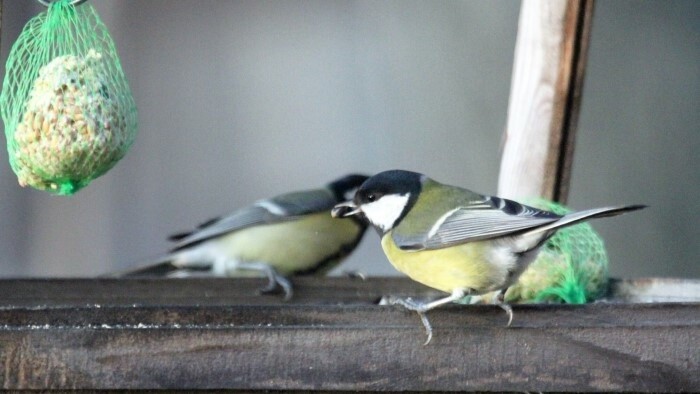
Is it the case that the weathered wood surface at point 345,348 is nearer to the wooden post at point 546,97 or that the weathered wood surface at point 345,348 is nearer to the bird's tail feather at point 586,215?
the bird's tail feather at point 586,215

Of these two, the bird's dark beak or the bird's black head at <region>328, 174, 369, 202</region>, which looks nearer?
the bird's dark beak

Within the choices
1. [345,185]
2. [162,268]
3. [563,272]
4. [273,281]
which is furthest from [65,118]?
[345,185]

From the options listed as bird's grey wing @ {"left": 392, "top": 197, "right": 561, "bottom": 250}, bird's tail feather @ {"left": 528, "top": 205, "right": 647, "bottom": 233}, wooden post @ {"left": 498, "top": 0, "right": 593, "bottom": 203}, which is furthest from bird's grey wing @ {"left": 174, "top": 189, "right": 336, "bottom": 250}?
bird's tail feather @ {"left": 528, "top": 205, "right": 647, "bottom": 233}

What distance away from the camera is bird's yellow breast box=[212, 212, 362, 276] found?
11.7 feet

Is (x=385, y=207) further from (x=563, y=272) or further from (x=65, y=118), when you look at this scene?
(x=65, y=118)

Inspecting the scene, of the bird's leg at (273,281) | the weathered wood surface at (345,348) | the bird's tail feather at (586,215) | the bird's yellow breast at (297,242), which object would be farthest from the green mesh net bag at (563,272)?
the bird's yellow breast at (297,242)

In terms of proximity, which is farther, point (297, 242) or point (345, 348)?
point (297, 242)

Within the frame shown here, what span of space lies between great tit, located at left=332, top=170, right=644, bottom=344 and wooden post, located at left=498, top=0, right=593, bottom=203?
2.03ft

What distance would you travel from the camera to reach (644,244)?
4.52m

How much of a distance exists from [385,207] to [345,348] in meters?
0.64

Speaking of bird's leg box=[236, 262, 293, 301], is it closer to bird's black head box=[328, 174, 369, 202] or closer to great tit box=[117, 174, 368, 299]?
great tit box=[117, 174, 368, 299]

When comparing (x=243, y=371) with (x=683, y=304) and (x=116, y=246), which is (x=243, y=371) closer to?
(x=683, y=304)

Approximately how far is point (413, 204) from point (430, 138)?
7.00 feet

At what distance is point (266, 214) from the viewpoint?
3.58m
